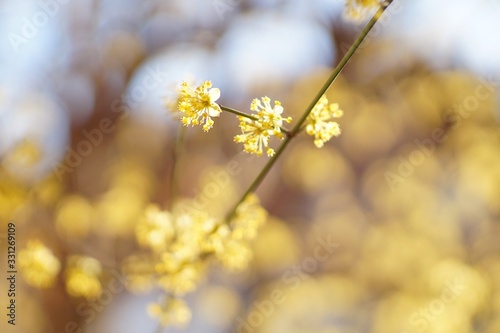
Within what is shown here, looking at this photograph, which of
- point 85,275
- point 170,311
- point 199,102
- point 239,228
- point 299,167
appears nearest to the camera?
point 199,102

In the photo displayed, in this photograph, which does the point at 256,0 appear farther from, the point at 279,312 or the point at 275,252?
the point at 279,312

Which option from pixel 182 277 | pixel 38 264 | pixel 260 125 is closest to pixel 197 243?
pixel 182 277

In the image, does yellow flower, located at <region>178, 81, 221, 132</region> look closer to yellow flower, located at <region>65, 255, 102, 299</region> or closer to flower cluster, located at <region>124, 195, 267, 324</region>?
flower cluster, located at <region>124, 195, 267, 324</region>

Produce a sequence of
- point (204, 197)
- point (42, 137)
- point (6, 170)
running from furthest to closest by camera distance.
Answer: point (204, 197)
point (42, 137)
point (6, 170)

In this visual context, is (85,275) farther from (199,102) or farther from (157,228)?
(199,102)

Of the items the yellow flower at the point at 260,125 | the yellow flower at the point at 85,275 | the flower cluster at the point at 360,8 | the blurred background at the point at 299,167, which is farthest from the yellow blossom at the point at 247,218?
the blurred background at the point at 299,167

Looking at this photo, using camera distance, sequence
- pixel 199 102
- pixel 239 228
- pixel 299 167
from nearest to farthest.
Result: pixel 199 102 → pixel 239 228 → pixel 299 167

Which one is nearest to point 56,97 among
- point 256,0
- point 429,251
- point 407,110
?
point 256,0

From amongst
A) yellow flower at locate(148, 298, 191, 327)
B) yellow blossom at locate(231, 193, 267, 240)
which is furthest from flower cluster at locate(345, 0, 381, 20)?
yellow flower at locate(148, 298, 191, 327)
